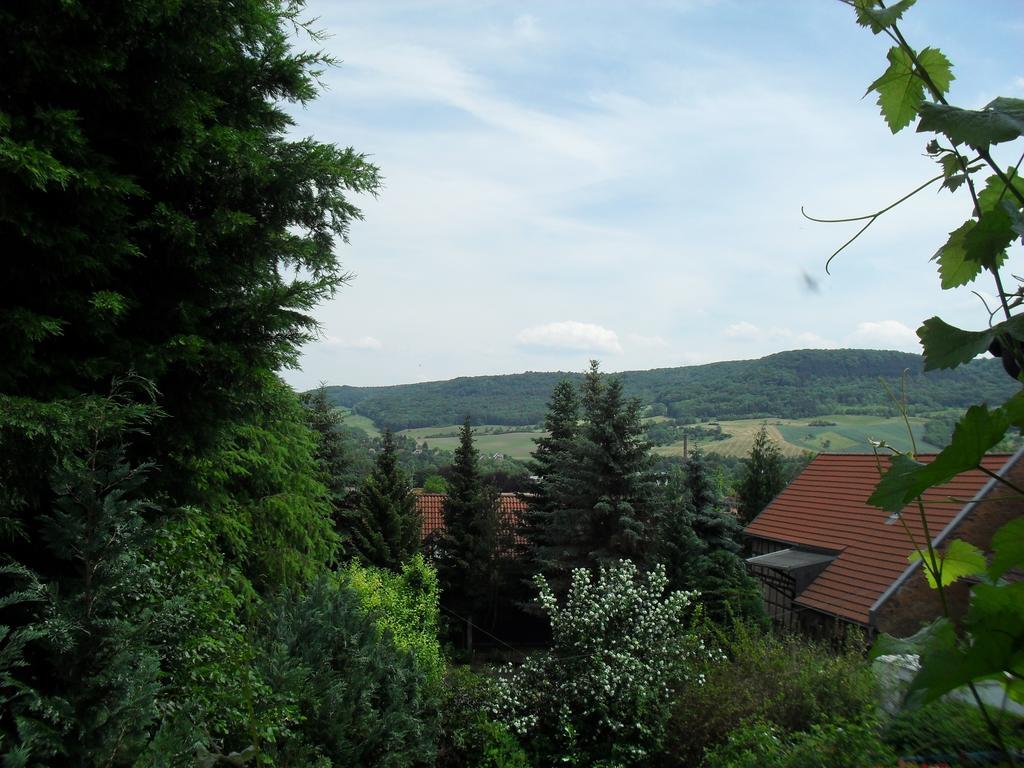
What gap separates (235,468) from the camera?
316 inches

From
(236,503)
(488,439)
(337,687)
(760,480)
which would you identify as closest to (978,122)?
(337,687)

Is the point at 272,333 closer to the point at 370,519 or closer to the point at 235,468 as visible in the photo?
the point at 235,468

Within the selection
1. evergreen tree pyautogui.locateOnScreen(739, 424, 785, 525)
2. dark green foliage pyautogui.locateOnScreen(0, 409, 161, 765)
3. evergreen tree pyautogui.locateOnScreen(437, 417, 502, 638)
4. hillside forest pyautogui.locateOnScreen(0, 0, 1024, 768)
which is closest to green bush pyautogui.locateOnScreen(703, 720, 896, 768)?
hillside forest pyautogui.locateOnScreen(0, 0, 1024, 768)

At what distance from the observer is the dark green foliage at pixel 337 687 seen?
16.7 feet

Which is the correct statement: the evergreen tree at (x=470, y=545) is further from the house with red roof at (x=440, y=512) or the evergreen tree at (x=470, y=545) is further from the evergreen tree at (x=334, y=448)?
the evergreen tree at (x=334, y=448)

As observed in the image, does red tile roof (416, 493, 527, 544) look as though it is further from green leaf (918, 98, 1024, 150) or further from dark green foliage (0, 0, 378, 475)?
green leaf (918, 98, 1024, 150)

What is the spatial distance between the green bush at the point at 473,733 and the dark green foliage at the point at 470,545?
12.0 m

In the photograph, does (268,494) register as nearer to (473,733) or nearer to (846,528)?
(473,733)

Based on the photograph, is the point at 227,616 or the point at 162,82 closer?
the point at 227,616

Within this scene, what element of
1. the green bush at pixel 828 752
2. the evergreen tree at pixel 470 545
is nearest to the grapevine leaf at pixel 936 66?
the green bush at pixel 828 752

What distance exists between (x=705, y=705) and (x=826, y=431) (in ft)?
58.6

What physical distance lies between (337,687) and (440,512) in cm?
2048

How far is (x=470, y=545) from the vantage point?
2361 centimetres

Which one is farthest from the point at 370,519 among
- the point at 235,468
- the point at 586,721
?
the point at 235,468
